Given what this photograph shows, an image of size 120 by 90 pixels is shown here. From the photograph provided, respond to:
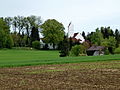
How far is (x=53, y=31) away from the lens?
124 meters

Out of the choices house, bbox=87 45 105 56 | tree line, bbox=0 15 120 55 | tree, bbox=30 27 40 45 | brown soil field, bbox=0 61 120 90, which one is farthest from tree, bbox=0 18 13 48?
brown soil field, bbox=0 61 120 90

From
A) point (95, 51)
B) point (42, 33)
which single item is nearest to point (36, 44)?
point (42, 33)

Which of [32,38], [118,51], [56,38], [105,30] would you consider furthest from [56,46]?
[118,51]

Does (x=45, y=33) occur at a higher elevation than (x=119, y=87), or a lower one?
higher

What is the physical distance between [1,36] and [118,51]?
4956 centimetres

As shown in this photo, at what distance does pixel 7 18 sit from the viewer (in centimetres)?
13950

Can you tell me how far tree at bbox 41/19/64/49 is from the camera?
11989 cm

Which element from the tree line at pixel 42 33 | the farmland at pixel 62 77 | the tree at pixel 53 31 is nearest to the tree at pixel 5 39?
the tree line at pixel 42 33

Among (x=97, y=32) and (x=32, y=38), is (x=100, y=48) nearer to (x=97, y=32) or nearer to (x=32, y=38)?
(x=97, y=32)

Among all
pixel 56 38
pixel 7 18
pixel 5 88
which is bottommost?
pixel 5 88

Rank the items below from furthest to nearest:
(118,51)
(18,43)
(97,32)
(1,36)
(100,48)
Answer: (18,43) → (97,32) → (1,36) → (100,48) → (118,51)

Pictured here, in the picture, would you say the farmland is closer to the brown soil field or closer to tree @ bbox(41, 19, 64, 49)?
the brown soil field

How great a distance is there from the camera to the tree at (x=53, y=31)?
11989 centimetres

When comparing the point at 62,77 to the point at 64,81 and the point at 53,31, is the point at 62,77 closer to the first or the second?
the point at 64,81
